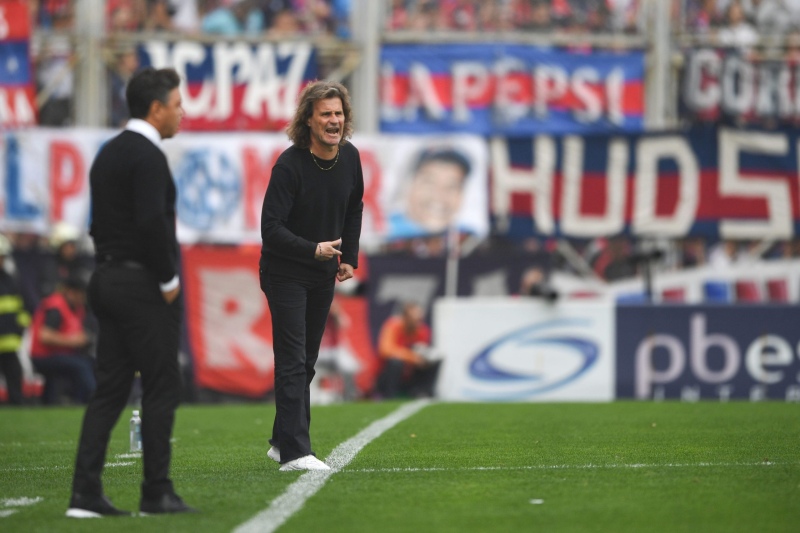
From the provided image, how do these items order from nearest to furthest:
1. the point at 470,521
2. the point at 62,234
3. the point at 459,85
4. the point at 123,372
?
the point at 470,521 → the point at 123,372 → the point at 62,234 → the point at 459,85

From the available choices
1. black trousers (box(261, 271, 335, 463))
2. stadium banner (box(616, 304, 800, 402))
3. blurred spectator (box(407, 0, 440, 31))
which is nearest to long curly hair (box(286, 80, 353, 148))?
black trousers (box(261, 271, 335, 463))

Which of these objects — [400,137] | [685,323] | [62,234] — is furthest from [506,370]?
[62,234]

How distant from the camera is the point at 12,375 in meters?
17.7

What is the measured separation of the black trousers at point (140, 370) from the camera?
20.5 feet

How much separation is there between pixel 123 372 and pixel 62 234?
534 inches

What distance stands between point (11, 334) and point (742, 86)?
10.7 metres

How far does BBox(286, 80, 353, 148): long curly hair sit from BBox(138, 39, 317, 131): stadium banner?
12815 millimetres

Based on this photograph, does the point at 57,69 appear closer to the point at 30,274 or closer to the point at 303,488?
the point at 30,274

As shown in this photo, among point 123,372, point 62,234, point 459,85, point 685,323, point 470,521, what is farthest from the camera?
point 459,85

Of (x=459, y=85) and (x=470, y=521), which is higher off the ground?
(x=459, y=85)

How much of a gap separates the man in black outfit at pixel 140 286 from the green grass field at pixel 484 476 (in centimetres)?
21

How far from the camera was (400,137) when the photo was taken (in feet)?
65.2

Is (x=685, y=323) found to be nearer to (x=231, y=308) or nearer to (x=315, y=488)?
(x=231, y=308)

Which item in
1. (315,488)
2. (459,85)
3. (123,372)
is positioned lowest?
(315,488)
